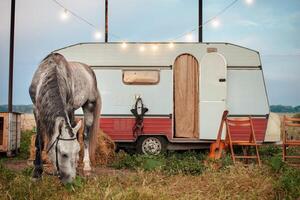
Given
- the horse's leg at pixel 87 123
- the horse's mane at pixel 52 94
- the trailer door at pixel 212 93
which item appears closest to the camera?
the horse's mane at pixel 52 94

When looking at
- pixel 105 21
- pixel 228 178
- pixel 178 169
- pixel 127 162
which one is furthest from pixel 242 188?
pixel 105 21

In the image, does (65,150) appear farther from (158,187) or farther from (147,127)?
(147,127)

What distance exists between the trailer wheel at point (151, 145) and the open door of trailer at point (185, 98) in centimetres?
52

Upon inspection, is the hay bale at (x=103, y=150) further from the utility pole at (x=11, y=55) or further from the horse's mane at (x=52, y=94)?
the utility pole at (x=11, y=55)

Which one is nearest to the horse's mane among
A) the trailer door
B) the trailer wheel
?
the trailer wheel

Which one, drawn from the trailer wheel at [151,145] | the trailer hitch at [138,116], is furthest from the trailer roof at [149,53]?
the trailer wheel at [151,145]

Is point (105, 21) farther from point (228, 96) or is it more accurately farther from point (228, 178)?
point (228, 178)

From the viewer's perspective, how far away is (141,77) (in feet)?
43.1

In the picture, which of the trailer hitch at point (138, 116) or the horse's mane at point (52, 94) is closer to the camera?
the horse's mane at point (52, 94)

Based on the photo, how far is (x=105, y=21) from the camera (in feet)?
61.7

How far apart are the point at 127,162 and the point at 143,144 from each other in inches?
80.9

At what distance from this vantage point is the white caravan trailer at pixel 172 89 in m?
12.9

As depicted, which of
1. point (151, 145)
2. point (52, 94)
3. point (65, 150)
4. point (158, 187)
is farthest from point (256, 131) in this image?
point (65, 150)

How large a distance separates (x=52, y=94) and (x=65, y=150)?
3.72 ft
